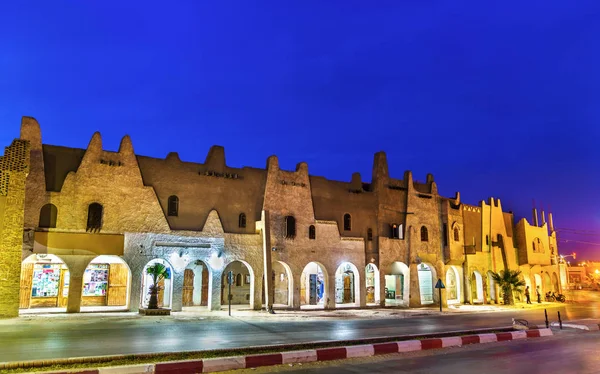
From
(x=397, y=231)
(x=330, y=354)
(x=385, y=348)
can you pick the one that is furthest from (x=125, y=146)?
(x=397, y=231)

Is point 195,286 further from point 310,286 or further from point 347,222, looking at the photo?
point 347,222

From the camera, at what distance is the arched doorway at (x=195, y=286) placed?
102 feet

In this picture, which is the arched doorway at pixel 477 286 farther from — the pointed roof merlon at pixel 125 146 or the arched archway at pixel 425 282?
the pointed roof merlon at pixel 125 146

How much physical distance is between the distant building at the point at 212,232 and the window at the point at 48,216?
6 cm

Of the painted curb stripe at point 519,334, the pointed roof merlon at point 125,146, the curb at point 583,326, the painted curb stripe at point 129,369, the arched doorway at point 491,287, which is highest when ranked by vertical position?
the pointed roof merlon at point 125,146

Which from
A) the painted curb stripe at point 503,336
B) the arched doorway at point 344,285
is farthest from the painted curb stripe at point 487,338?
the arched doorway at point 344,285

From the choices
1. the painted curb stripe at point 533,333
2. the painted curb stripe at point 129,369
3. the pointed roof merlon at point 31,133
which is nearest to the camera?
the painted curb stripe at point 129,369

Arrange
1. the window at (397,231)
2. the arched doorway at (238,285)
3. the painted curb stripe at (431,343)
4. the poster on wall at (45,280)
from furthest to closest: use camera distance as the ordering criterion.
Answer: the window at (397,231) < the arched doorway at (238,285) < the poster on wall at (45,280) < the painted curb stripe at (431,343)

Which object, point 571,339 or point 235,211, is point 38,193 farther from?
point 571,339

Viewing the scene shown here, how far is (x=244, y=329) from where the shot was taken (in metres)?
18.1

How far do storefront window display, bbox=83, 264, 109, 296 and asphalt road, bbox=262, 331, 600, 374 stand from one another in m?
20.2

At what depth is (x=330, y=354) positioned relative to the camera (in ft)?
38.6

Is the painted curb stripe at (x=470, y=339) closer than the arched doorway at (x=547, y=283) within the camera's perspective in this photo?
Yes

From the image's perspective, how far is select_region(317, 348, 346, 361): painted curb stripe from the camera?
1165 centimetres
